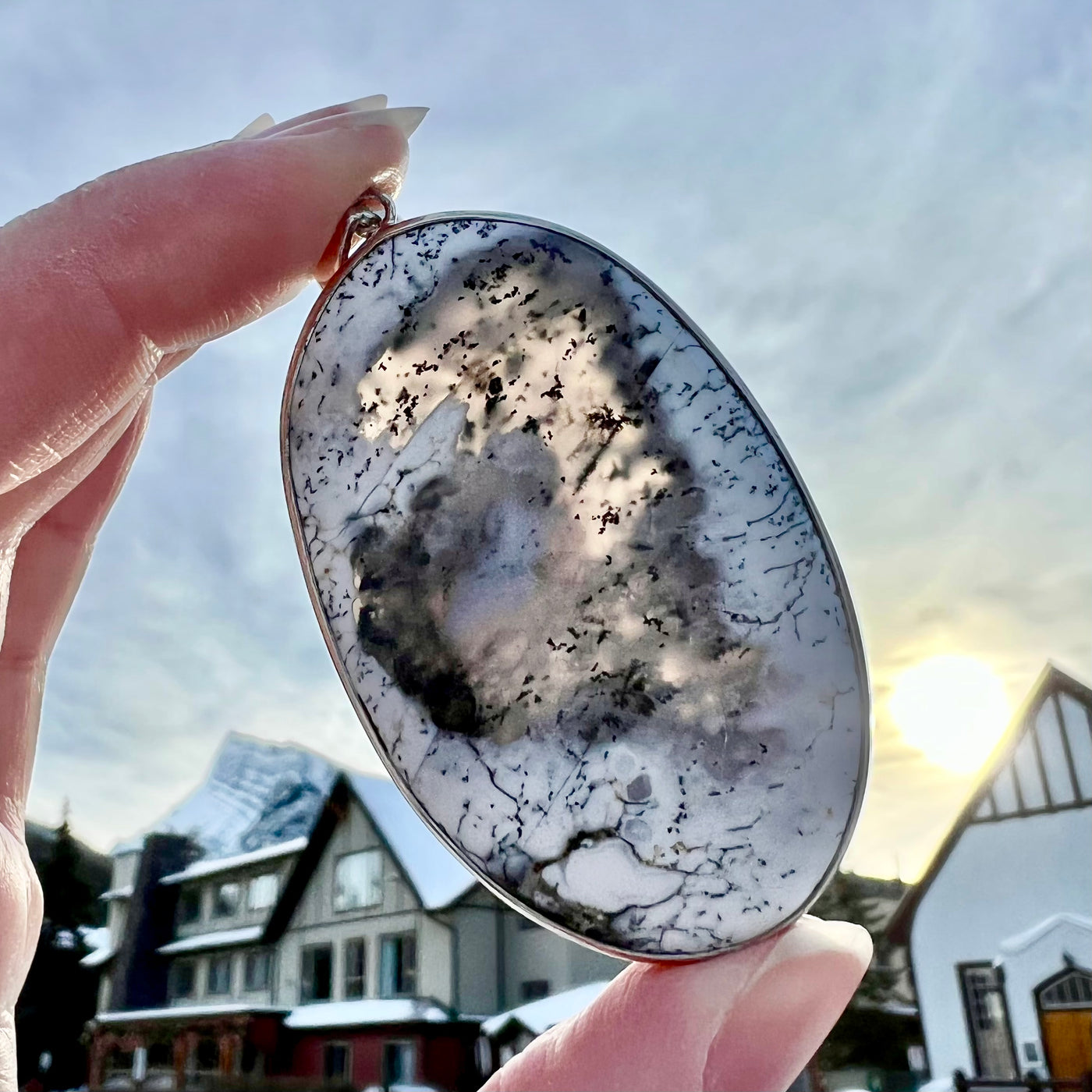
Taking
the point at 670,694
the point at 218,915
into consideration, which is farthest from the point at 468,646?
the point at 218,915

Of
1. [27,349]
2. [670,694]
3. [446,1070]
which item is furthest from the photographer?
[446,1070]

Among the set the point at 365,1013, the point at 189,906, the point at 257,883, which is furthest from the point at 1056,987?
the point at 189,906

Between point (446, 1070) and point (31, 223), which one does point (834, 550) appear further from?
point (446, 1070)

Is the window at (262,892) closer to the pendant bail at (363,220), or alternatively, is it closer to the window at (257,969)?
the window at (257,969)

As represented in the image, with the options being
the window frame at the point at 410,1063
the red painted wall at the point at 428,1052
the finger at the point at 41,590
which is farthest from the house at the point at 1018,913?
the finger at the point at 41,590

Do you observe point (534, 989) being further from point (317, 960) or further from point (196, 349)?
point (196, 349)

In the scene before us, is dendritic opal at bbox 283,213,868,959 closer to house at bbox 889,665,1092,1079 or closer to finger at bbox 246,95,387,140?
finger at bbox 246,95,387,140
